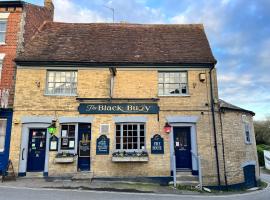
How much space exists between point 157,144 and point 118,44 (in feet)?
21.4

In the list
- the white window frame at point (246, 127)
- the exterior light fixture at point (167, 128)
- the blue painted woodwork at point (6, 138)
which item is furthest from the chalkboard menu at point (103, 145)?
the white window frame at point (246, 127)

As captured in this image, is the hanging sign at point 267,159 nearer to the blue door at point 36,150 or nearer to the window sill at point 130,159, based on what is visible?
the window sill at point 130,159

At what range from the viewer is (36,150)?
43.6ft

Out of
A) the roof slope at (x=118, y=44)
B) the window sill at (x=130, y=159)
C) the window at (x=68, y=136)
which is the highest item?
the roof slope at (x=118, y=44)

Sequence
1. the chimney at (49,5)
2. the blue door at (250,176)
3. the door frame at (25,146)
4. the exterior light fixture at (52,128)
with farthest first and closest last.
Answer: the chimney at (49,5), the blue door at (250,176), the exterior light fixture at (52,128), the door frame at (25,146)

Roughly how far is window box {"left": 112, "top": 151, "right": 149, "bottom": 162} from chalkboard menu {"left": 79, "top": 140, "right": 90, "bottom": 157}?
4.60 ft

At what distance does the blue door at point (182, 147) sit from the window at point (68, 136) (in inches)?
213

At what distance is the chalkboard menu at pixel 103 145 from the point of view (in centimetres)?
1304

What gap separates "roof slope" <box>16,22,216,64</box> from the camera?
14.1 m

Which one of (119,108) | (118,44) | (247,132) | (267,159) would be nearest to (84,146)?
(119,108)

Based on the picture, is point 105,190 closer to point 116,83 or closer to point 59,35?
point 116,83

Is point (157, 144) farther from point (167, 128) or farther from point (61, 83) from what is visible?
point (61, 83)

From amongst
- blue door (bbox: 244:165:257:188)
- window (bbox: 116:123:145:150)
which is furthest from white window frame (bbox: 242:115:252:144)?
window (bbox: 116:123:145:150)

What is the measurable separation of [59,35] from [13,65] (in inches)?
136
